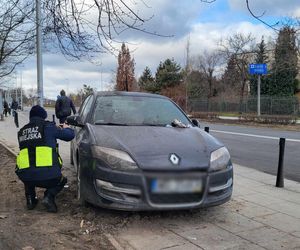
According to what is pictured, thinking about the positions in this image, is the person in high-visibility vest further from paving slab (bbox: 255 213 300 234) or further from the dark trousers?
paving slab (bbox: 255 213 300 234)

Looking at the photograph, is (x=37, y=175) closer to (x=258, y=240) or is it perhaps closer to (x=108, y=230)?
(x=108, y=230)

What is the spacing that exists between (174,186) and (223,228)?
803 millimetres

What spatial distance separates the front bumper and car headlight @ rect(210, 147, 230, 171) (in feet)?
0.27

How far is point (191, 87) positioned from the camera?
244 ft

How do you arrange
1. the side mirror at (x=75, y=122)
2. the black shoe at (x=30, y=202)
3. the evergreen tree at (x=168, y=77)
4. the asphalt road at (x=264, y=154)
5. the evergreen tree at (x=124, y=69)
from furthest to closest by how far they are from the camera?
the evergreen tree at (x=168, y=77) → the asphalt road at (x=264, y=154) → the evergreen tree at (x=124, y=69) → the side mirror at (x=75, y=122) → the black shoe at (x=30, y=202)

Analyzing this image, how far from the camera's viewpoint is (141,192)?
17.3 ft

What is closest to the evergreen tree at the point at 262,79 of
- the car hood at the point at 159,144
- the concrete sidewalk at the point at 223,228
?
the concrete sidewalk at the point at 223,228

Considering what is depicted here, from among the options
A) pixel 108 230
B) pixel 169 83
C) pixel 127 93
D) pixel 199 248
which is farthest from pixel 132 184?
pixel 169 83

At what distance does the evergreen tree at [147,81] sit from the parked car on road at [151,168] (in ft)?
203

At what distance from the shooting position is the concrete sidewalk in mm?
4973

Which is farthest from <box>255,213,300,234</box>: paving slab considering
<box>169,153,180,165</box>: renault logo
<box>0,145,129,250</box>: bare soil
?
<box>0,145,129,250</box>: bare soil

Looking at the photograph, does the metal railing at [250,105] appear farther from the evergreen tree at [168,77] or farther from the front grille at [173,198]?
the front grille at [173,198]

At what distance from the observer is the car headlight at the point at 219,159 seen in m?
5.59

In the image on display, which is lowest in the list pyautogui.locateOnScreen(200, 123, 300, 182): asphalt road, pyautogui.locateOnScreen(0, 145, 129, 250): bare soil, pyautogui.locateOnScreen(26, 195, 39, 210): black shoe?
pyautogui.locateOnScreen(200, 123, 300, 182): asphalt road
